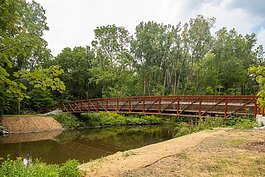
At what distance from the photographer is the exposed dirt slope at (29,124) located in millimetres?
23031

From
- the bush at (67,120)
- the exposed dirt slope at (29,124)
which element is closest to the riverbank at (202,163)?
the exposed dirt slope at (29,124)

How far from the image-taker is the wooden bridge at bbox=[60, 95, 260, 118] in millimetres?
15164

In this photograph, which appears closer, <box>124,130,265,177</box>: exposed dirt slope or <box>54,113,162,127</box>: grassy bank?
<box>124,130,265,177</box>: exposed dirt slope

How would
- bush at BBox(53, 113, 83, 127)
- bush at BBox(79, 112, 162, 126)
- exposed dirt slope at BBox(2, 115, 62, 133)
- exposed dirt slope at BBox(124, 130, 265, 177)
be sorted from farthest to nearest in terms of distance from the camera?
bush at BBox(79, 112, 162, 126) < bush at BBox(53, 113, 83, 127) < exposed dirt slope at BBox(2, 115, 62, 133) < exposed dirt slope at BBox(124, 130, 265, 177)

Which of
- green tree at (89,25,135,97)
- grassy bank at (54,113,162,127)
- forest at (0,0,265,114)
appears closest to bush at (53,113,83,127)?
grassy bank at (54,113,162,127)

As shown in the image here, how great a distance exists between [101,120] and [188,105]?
15.0m

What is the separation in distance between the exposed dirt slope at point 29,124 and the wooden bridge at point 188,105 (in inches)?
190

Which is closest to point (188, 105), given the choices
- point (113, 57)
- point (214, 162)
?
point (214, 162)

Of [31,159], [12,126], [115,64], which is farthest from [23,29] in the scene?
[115,64]

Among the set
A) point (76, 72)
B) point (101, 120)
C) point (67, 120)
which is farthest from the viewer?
point (76, 72)

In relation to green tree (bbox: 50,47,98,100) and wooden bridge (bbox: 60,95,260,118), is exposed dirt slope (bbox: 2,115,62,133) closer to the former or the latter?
wooden bridge (bbox: 60,95,260,118)

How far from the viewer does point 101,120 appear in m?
30.2

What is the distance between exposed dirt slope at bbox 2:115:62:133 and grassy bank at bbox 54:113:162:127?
1.18 metres

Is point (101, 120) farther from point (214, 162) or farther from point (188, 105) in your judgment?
point (214, 162)
